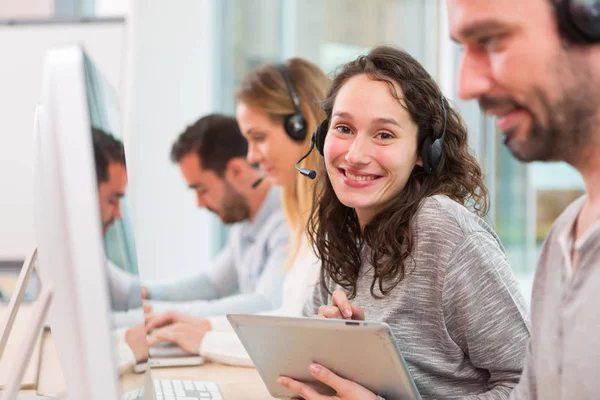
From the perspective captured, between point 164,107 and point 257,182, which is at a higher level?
point 164,107

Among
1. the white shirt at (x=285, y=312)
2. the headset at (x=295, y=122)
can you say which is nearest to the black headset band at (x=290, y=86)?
the headset at (x=295, y=122)

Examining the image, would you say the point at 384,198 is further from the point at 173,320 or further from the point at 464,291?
the point at 173,320

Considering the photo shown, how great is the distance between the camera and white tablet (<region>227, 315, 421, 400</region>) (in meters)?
0.87

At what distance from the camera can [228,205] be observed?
2377mm

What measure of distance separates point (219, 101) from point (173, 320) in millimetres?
1905

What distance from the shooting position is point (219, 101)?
11.2 feet

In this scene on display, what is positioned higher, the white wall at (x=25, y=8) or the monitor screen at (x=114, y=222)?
the white wall at (x=25, y=8)

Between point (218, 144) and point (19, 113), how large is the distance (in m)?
0.67

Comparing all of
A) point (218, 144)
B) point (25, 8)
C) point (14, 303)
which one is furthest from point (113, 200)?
point (25, 8)

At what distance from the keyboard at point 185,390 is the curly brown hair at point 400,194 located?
0.26m

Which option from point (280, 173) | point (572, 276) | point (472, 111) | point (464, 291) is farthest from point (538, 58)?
point (472, 111)

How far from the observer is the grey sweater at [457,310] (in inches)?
40.2

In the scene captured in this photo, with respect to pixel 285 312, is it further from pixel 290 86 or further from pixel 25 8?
pixel 25 8

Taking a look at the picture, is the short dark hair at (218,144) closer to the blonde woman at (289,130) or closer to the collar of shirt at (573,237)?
the blonde woman at (289,130)
